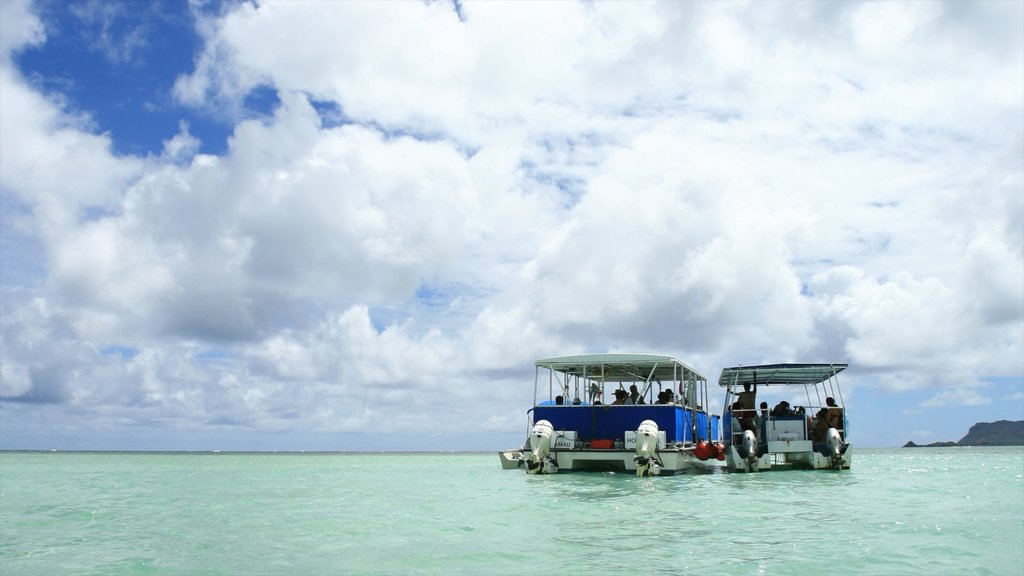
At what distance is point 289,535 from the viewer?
528 inches

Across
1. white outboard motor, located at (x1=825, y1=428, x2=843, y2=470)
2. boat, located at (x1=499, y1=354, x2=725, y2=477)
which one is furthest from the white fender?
white outboard motor, located at (x1=825, y1=428, x2=843, y2=470)

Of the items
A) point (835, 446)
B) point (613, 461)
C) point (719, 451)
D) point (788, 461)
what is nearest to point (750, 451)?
point (719, 451)

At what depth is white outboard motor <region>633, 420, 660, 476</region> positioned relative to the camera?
83.1ft

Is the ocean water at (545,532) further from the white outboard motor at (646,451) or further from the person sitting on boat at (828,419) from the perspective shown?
the person sitting on boat at (828,419)

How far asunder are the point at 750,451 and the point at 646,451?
5455 millimetres

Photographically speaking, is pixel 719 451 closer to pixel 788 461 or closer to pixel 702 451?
pixel 702 451

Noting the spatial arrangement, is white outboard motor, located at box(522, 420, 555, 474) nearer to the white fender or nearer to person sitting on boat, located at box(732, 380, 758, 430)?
the white fender

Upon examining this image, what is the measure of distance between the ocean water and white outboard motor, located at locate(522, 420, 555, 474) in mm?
4067

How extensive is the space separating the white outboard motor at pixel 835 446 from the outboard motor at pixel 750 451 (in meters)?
3.31

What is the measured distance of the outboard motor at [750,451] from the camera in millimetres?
28484

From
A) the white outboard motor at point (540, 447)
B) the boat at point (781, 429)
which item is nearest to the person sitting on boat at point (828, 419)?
the boat at point (781, 429)

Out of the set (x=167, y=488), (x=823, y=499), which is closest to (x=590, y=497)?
(x=823, y=499)

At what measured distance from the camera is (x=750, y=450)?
93.5 ft

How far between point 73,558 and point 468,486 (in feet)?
51.0
